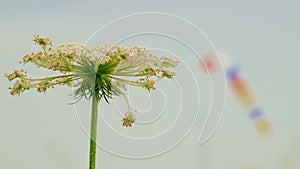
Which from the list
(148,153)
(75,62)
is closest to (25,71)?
(75,62)

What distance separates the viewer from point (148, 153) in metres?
3.39

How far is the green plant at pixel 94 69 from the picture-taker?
3178 mm

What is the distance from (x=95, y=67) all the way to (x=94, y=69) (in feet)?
0.08

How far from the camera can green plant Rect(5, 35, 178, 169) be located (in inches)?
125

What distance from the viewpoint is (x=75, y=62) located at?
10.6ft

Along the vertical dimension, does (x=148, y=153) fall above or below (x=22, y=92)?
below

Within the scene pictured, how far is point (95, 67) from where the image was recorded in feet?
10.7

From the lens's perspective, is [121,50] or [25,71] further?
[25,71]

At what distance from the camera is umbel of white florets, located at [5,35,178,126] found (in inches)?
125

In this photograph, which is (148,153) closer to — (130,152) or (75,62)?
(130,152)

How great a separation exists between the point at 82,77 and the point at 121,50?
1.21ft

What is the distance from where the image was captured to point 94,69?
328cm

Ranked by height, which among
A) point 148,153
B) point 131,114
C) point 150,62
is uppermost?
point 150,62

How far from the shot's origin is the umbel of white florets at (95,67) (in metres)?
3.18
